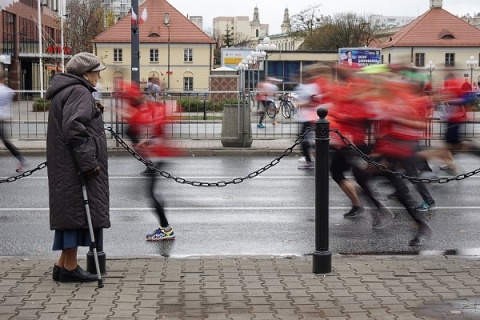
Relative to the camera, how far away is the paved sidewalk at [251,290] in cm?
638

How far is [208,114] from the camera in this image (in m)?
23.0

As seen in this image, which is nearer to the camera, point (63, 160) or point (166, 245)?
point (63, 160)

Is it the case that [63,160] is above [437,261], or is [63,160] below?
above

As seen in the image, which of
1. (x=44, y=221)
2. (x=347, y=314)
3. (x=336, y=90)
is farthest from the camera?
(x=336, y=90)

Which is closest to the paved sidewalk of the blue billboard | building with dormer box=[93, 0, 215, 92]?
the blue billboard

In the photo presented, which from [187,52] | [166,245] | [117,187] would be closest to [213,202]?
[117,187]

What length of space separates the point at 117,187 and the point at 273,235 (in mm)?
4718

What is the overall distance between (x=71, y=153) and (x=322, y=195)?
2.13 metres

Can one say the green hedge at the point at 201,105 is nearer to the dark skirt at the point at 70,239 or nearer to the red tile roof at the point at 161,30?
the dark skirt at the point at 70,239

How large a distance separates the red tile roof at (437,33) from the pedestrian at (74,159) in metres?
85.9

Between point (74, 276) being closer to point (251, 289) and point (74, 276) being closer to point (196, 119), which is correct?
point (251, 289)

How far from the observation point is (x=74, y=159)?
699 cm

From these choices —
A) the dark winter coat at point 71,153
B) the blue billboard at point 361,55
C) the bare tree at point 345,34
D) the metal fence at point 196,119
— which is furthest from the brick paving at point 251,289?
the bare tree at point 345,34

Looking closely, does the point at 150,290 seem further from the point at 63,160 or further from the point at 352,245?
the point at 352,245
